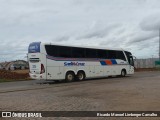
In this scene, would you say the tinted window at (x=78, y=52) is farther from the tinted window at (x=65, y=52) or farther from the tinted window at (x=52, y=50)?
the tinted window at (x=52, y=50)

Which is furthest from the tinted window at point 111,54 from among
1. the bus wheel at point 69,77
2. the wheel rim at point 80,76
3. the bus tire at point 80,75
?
the bus wheel at point 69,77

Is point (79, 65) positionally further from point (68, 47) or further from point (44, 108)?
point (44, 108)

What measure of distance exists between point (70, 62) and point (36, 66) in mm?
3042

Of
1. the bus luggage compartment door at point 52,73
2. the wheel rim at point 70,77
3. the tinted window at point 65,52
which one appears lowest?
the wheel rim at point 70,77

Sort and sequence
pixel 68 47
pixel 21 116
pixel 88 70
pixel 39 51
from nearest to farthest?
1. pixel 21 116
2. pixel 39 51
3. pixel 68 47
4. pixel 88 70

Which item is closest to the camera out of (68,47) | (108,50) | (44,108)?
(44,108)

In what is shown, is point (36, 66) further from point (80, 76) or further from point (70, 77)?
point (80, 76)

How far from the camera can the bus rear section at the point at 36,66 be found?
24.8 metres

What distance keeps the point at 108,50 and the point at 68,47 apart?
5919 millimetres

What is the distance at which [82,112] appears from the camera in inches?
406

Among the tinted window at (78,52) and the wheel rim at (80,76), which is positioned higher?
the tinted window at (78,52)

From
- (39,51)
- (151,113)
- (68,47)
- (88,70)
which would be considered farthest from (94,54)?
(151,113)

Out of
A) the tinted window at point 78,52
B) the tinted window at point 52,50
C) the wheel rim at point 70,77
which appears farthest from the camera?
the tinted window at point 78,52

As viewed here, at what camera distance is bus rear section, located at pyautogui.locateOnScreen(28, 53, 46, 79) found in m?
24.8
